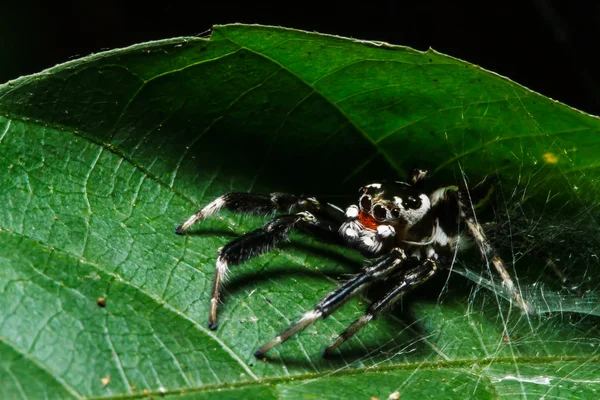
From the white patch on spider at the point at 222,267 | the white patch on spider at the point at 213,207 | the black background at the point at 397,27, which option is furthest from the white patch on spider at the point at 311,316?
the black background at the point at 397,27

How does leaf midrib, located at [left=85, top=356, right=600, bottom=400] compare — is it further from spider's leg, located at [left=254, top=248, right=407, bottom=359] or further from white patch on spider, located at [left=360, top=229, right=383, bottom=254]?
white patch on spider, located at [left=360, top=229, right=383, bottom=254]

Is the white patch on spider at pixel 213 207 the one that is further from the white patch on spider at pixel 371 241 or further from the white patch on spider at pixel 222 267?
the white patch on spider at pixel 371 241

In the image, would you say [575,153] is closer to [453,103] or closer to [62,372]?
[453,103]

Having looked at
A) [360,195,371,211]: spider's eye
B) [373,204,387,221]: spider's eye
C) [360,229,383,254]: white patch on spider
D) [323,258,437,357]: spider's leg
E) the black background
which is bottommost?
[323,258,437,357]: spider's leg

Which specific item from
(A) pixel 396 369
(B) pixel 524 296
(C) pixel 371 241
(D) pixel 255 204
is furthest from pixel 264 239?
(B) pixel 524 296

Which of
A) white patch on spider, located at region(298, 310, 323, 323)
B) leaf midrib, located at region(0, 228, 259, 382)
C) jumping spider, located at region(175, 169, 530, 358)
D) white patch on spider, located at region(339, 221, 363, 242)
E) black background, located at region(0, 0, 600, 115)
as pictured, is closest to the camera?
leaf midrib, located at region(0, 228, 259, 382)

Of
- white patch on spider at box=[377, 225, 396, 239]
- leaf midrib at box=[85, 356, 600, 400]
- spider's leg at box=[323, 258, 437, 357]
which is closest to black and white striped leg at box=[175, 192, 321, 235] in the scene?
white patch on spider at box=[377, 225, 396, 239]

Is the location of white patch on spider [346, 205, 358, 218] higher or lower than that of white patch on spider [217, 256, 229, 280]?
higher

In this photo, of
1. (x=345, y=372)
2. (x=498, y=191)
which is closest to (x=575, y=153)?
(x=498, y=191)
